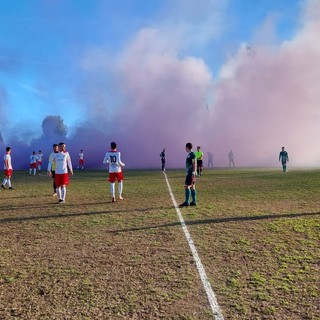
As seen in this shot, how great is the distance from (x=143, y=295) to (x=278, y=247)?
11.9 ft

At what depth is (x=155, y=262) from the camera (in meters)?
6.46

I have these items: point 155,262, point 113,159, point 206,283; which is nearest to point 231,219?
point 155,262

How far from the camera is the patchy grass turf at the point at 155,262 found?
4664 millimetres

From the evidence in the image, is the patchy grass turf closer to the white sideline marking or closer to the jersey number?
the white sideline marking

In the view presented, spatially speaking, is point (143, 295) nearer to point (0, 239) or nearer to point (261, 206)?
point (0, 239)

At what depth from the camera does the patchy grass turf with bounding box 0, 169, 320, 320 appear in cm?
466

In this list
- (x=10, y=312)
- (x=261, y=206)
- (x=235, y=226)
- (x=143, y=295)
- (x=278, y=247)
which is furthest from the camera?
(x=261, y=206)

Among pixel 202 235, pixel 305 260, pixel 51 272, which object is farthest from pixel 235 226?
pixel 51 272

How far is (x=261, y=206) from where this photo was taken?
1231 centimetres

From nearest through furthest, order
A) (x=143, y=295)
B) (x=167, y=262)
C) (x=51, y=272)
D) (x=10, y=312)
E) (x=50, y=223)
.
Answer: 1. (x=10, y=312)
2. (x=143, y=295)
3. (x=51, y=272)
4. (x=167, y=262)
5. (x=50, y=223)

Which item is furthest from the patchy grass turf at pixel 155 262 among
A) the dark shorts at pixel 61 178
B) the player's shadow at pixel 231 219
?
the dark shorts at pixel 61 178

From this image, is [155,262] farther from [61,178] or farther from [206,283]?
[61,178]

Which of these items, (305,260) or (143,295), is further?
(305,260)

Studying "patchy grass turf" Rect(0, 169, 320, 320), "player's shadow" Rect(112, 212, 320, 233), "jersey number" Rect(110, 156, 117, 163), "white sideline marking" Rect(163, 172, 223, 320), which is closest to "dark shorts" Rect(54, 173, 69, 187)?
"patchy grass turf" Rect(0, 169, 320, 320)
